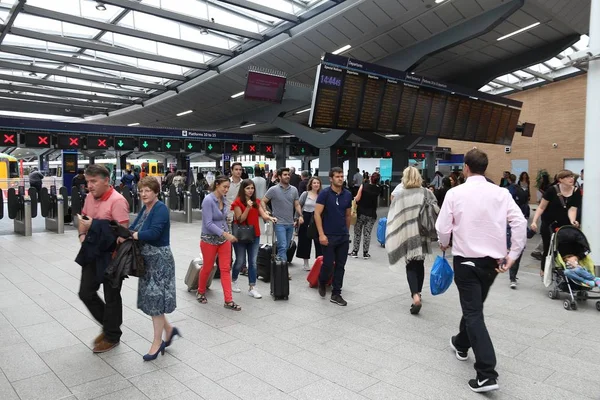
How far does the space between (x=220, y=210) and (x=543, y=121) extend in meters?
25.3

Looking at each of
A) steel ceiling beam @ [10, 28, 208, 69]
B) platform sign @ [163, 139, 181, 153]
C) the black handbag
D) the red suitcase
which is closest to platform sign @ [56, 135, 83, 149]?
platform sign @ [163, 139, 181, 153]

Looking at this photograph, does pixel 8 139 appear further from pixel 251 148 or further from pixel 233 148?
pixel 251 148

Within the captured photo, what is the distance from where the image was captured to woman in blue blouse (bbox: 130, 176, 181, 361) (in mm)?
3521

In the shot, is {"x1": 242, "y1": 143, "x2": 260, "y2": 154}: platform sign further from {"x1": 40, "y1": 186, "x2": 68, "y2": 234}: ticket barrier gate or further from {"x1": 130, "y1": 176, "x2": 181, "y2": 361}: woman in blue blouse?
{"x1": 130, "y1": 176, "x2": 181, "y2": 361}: woman in blue blouse

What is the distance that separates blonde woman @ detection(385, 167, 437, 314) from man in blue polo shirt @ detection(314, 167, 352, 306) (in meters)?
0.59

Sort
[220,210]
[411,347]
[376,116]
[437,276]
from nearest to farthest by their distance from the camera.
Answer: [411,347] → [437,276] → [220,210] → [376,116]

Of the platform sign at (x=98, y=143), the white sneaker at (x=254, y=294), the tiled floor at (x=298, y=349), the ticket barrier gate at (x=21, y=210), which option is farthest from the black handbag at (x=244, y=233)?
the platform sign at (x=98, y=143)

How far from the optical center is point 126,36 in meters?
13.4

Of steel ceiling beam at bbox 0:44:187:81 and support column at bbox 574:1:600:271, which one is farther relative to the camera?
steel ceiling beam at bbox 0:44:187:81

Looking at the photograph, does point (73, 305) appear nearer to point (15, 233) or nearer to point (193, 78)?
point (15, 233)

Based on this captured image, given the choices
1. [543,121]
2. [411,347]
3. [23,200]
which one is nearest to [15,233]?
[23,200]

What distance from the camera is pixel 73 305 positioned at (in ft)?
16.7

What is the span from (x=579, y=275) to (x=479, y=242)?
2.95 metres

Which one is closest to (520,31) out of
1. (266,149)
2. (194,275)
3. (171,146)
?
(194,275)
